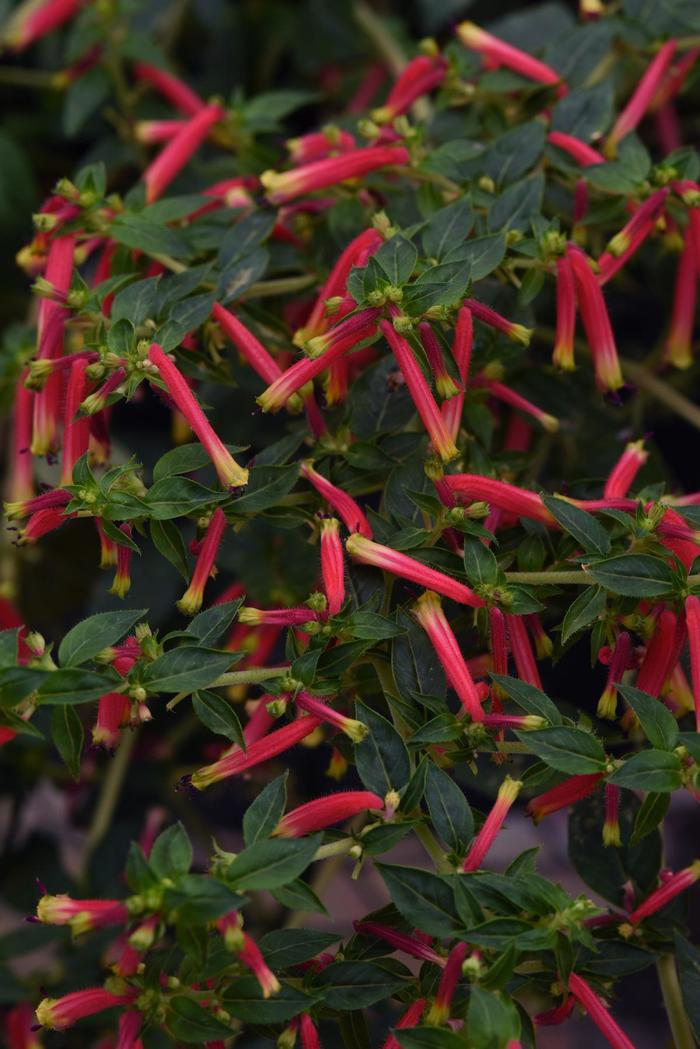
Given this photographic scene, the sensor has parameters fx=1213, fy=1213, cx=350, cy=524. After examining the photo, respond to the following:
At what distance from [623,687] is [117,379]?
284 millimetres

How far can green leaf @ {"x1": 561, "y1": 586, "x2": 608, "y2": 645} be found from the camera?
571 mm

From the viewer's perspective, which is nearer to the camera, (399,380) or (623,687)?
(623,687)

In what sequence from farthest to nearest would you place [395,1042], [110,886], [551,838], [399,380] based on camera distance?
[551,838], [110,886], [399,380], [395,1042]

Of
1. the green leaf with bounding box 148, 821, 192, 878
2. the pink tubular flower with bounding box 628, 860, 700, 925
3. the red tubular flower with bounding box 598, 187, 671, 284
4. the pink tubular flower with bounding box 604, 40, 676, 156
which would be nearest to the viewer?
the green leaf with bounding box 148, 821, 192, 878

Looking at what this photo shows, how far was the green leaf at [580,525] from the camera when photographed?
22.8 inches

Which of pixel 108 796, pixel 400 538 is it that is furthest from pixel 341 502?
pixel 108 796

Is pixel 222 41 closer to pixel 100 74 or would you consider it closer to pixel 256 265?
pixel 100 74

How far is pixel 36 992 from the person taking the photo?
37.5 inches

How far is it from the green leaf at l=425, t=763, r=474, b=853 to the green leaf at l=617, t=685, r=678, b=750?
87 mm

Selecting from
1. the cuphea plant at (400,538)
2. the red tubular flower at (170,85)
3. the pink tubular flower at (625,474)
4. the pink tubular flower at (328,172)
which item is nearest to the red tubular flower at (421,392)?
the cuphea plant at (400,538)

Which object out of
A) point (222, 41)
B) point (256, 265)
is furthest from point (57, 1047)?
point (222, 41)

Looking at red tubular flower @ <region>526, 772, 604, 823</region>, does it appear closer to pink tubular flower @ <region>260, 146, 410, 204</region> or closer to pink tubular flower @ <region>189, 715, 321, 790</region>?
pink tubular flower @ <region>189, 715, 321, 790</region>

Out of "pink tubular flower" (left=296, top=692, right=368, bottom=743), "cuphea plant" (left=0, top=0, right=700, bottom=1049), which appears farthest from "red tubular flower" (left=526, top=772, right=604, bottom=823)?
"pink tubular flower" (left=296, top=692, right=368, bottom=743)

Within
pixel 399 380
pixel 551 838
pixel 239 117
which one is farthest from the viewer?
pixel 551 838
